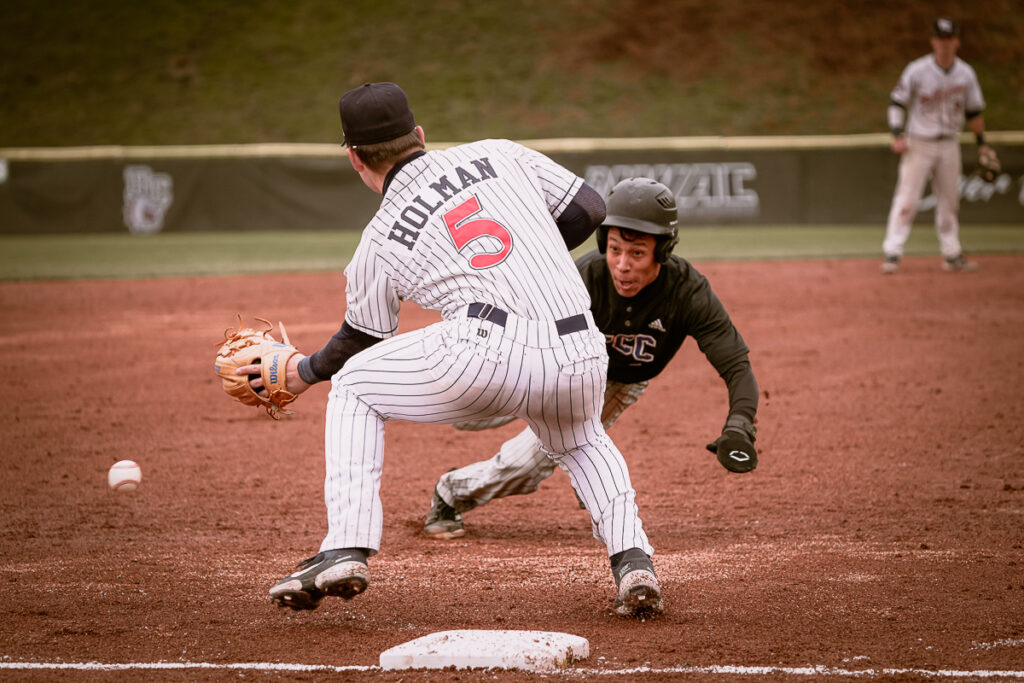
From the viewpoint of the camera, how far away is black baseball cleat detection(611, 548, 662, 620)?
3.19 m

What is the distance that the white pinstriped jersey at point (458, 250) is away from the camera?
302cm

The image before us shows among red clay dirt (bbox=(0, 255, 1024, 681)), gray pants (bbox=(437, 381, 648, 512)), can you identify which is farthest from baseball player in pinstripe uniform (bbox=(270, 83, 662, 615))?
gray pants (bbox=(437, 381, 648, 512))

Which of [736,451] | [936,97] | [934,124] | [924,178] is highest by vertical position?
[936,97]

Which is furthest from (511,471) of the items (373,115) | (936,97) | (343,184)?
(343,184)

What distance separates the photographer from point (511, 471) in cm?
421

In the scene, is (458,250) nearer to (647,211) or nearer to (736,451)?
(647,211)

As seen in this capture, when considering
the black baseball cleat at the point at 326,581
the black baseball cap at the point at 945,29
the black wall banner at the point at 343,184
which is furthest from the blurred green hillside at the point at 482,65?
the black baseball cleat at the point at 326,581

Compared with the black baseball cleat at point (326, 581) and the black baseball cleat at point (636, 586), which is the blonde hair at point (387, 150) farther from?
the black baseball cleat at point (636, 586)

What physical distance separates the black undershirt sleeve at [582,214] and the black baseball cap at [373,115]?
1.75 ft

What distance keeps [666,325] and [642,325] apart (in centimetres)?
9

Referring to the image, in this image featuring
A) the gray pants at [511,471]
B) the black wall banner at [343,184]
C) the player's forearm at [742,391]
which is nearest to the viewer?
the player's forearm at [742,391]

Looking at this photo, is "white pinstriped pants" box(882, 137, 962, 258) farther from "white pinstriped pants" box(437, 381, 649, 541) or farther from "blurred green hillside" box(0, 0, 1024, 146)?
"blurred green hillside" box(0, 0, 1024, 146)

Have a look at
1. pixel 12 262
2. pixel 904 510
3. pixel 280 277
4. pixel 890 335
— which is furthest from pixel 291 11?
pixel 904 510

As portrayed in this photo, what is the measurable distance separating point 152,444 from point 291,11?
24660 millimetres
